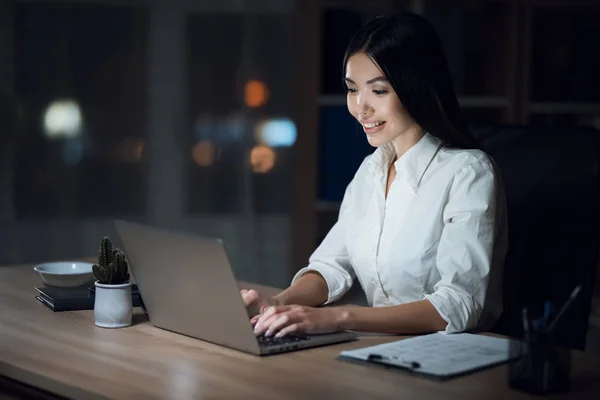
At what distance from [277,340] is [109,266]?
352 mm

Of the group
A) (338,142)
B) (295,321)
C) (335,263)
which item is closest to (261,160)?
(338,142)

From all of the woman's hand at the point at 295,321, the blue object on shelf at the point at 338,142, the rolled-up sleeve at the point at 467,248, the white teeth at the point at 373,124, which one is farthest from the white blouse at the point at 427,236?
the blue object on shelf at the point at 338,142

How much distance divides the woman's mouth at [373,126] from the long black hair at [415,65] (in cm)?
7

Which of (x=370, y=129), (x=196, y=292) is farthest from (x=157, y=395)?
(x=370, y=129)

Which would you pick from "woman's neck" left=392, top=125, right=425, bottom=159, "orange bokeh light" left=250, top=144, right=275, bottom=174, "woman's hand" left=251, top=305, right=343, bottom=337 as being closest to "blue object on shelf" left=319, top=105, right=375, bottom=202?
"orange bokeh light" left=250, top=144, right=275, bottom=174

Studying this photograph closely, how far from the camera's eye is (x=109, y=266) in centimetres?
163

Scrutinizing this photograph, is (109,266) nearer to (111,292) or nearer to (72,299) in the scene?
(111,292)

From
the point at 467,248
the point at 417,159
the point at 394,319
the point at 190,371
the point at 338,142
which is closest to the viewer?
the point at 190,371

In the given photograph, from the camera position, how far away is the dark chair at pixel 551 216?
6.25ft

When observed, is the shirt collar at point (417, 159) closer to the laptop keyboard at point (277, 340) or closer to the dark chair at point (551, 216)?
the dark chair at point (551, 216)

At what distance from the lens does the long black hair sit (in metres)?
1.87

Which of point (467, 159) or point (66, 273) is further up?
point (467, 159)

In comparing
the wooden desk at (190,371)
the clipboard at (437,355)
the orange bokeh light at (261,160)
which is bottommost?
the wooden desk at (190,371)

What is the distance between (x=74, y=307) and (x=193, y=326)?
0.35m
